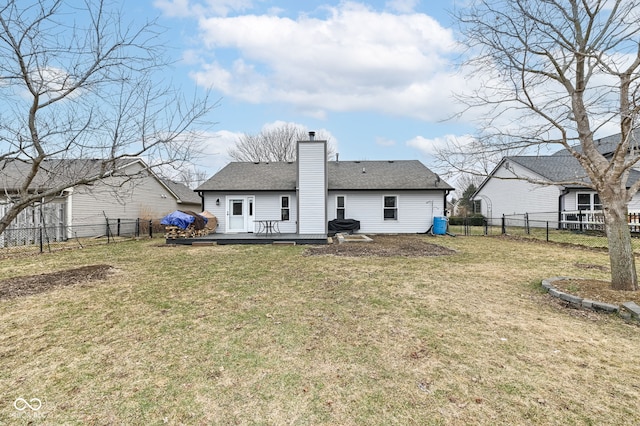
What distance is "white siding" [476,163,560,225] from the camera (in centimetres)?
1855

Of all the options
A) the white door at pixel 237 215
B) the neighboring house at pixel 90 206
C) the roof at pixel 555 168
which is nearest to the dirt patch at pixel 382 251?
the neighboring house at pixel 90 206

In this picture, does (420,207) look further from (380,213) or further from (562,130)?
(562,130)

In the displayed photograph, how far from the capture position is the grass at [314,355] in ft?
7.52

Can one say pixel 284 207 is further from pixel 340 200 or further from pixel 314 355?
pixel 314 355

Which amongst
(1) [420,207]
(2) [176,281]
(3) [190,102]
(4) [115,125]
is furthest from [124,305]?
(1) [420,207]

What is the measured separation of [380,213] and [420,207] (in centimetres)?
209

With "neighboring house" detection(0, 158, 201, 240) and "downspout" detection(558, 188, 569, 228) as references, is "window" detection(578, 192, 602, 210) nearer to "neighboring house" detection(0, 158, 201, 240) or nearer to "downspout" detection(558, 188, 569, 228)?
"downspout" detection(558, 188, 569, 228)

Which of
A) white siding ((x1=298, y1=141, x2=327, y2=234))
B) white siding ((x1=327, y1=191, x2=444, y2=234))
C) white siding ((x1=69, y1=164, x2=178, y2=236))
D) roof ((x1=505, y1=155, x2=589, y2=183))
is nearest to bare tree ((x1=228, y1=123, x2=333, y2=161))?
white siding ((x1=69, y1=164, x2=178, y2=236))

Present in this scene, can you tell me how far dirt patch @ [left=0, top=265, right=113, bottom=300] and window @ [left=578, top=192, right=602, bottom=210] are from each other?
2285cm

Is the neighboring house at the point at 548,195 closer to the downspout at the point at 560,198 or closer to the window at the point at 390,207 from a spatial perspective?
the downspout at the point at 560,198

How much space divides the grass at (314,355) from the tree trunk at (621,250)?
4.00 ft

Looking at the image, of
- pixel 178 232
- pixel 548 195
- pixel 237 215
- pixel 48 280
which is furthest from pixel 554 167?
pixel 48 280

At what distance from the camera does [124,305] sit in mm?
4727

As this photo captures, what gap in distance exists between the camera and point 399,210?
16.0 metres
